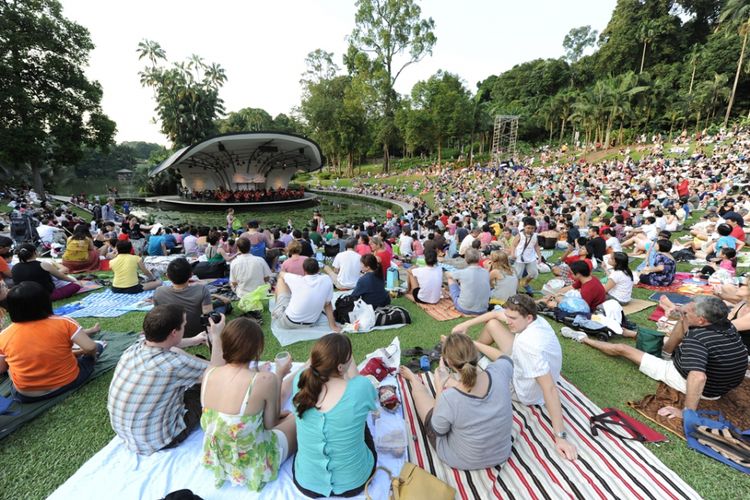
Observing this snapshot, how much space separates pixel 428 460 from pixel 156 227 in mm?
12208

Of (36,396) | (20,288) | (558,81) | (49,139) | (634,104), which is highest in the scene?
(558,81)

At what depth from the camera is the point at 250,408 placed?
75.1 inches

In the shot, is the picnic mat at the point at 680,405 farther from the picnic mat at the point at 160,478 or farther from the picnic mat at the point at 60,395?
the picnic mat at the point at 60,395

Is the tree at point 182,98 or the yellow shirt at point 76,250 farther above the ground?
the tree at point 182,98

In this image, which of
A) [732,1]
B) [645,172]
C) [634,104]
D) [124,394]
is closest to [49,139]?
[124,394]

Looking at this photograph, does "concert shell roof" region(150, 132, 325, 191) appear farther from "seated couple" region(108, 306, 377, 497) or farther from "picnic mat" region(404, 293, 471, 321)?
"seated couple" region(108, 306, 377, 497)

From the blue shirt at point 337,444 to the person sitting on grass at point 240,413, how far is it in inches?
8.1

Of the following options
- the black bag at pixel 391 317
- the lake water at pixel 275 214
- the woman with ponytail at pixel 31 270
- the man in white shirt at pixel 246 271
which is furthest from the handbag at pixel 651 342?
the lake water at pixel 275 214

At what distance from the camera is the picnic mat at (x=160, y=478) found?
2.20 m

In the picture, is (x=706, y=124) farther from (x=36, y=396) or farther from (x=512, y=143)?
(x=36, y=396)

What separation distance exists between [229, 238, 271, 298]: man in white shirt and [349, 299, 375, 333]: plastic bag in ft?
5.72

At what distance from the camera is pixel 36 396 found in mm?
2961

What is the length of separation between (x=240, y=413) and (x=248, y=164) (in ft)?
100

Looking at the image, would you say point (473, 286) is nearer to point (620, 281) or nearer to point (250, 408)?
→ point (620, 281)
